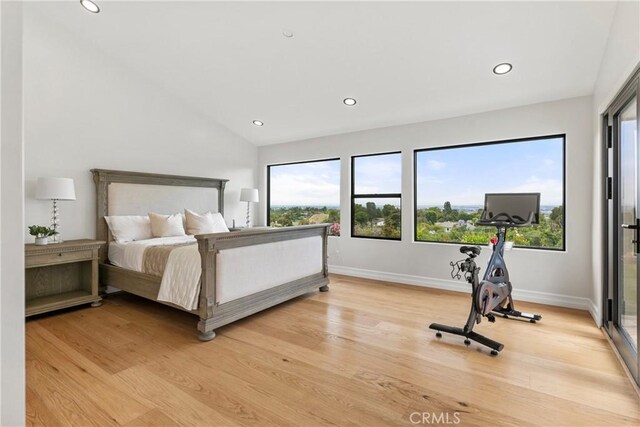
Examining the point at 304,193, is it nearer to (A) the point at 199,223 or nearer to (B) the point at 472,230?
(A) the point at 199,223

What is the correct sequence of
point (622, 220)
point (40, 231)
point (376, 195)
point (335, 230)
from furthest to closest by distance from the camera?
point (335, 230), point (376, 195), point (40, 231), point (622, 220)

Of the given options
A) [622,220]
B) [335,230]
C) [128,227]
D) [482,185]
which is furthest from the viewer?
[335,230]

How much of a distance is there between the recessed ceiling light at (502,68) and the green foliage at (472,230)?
1.67 m

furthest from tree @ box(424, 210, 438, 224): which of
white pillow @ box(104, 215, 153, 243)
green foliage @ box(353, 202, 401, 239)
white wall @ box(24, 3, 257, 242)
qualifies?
white pillow @ box(104, 215, 153, 243)

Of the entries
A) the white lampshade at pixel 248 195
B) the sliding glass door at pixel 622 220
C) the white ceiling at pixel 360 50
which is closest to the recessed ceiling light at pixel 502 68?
the white ceiling at pixel 360 50

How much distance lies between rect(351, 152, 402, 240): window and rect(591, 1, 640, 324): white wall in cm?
216

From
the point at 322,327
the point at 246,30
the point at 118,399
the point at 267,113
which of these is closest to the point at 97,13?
the point at 246,30

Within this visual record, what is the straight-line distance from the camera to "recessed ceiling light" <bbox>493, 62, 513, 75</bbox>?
117 inches

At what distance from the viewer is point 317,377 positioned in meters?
2.04

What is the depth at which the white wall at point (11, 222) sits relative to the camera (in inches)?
26.8

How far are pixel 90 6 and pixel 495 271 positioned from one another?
4.78 metres

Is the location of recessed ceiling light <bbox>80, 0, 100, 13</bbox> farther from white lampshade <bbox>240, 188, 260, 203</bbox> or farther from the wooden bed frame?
white lampshade <bbox>240, 188, 260, 203</bbox>

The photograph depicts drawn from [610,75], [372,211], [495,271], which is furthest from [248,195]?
[610,75]
